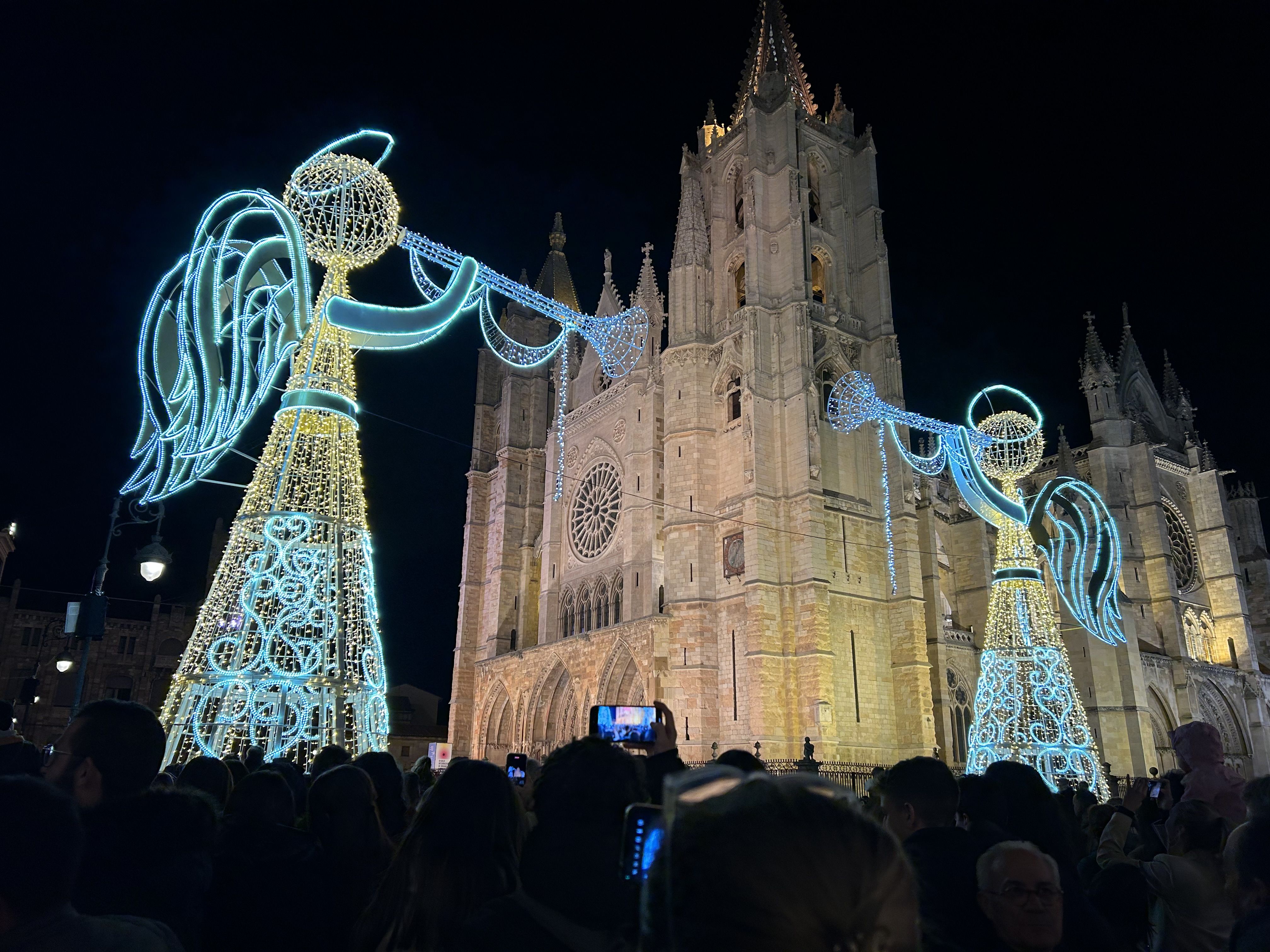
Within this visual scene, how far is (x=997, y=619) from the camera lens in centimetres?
1692

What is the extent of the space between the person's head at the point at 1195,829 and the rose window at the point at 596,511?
84.2 feet

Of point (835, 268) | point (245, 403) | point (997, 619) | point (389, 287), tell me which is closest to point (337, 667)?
point (245, 403)

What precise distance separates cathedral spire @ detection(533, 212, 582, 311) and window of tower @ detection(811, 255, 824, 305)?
11654 mm

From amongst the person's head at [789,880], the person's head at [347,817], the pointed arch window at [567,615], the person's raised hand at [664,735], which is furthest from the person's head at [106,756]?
the pointed arch window at [567,615]

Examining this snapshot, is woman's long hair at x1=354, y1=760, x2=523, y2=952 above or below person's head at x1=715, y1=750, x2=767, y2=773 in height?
below

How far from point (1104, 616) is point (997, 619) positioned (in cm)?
360

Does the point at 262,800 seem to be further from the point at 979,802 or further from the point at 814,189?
the point at 814,189

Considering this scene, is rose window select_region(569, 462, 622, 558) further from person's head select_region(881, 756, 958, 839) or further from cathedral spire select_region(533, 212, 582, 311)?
person's head select_region(881, 756, 958, 839)

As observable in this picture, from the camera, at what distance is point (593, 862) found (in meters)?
2.16

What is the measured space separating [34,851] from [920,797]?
10.1 feet

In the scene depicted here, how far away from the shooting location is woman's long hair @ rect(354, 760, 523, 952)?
96.3 inches

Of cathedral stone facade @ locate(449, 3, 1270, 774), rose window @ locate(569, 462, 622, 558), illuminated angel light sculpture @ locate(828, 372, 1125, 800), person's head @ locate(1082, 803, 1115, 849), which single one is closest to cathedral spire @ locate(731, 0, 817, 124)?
cathedral stone facade @ locate(449, 3, 1270, 774)

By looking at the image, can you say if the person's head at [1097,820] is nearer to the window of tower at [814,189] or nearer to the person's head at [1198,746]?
the person's head at [1198,746]

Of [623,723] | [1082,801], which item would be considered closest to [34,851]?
[623,723]
